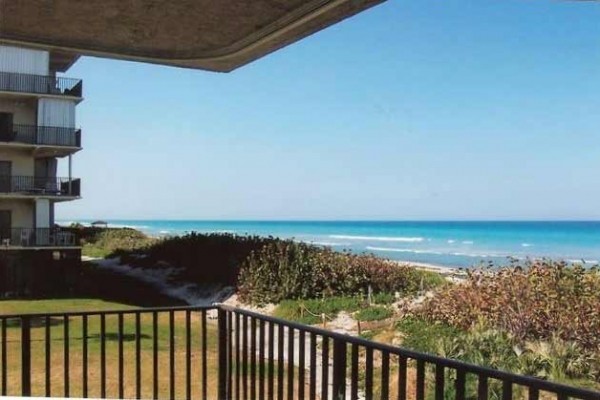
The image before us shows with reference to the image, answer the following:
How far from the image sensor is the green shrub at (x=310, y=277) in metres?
6.83

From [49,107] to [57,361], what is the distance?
4.15 metres

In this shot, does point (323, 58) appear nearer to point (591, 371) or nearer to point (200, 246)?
point (200, 246)

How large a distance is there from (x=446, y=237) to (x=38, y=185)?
16500mm

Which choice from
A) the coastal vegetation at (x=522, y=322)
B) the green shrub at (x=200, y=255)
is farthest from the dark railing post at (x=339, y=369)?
the green shrub at (x=200, y=255)

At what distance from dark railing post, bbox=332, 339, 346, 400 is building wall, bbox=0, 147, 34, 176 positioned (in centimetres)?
712

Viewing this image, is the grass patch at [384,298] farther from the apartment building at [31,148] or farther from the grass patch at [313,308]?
the apartment building at [31,148]

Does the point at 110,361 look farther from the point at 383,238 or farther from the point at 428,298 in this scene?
the point at 383,238

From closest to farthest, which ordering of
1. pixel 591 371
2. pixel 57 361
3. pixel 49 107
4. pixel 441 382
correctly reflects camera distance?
1. pixel 441 382
2. pixel 591 371
3. pixel 57 361
4. pixel 49 107

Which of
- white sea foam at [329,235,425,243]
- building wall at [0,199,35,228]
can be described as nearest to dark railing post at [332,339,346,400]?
building wall at [0,199,35,228]

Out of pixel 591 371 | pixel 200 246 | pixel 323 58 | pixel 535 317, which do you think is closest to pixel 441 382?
pixel 591 371

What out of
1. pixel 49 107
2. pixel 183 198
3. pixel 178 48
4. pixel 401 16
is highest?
pixel 401 16

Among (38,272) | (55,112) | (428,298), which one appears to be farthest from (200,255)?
(428,298)

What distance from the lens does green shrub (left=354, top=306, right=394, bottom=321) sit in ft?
18.2

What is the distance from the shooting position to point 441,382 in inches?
50.8
